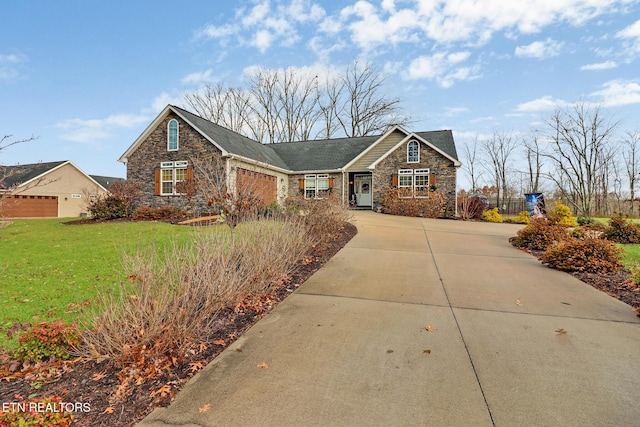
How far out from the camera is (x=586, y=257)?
665 cm

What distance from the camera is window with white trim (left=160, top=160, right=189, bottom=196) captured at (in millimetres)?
16953

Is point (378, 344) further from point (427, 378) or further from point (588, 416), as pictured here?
point (588, 416)

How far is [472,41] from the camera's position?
12812mm

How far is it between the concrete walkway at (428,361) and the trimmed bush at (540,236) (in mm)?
3490

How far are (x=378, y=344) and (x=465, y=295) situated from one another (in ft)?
7.76

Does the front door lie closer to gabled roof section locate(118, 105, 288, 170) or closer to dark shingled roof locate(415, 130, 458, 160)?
dark shingled roof locate(415, 130, 458, 160)

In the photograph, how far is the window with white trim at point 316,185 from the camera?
2083 centimetres

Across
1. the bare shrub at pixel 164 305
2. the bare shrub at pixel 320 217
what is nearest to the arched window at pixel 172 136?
the bare shrub at pixel 320 217

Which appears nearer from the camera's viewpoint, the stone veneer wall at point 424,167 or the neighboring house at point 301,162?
the neighboring house at point 301,162

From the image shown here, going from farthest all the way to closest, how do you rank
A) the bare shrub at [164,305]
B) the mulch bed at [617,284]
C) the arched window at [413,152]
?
the arched window at [413,152] < the mulch bed at [617,284] < the bare shrub at [164,305]

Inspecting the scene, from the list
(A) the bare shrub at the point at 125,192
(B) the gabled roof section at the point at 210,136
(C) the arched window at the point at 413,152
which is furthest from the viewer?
(C) the arched window at the point at 413,152

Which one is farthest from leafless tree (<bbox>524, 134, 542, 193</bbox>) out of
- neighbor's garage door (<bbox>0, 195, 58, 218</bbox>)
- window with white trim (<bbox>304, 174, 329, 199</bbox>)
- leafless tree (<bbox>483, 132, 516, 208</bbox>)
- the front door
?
neighbor's garage door (<bbox>0, 195, 58, 218</bbox>)

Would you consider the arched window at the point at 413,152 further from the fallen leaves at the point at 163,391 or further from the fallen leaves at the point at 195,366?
the fallen leaves at the point at 163,391

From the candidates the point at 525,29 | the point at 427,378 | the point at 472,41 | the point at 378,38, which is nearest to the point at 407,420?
the point at 427,378
